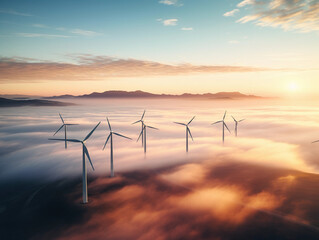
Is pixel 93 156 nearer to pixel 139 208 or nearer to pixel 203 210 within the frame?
pixel 139 208

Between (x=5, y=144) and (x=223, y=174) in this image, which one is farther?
(x=5, y=144)

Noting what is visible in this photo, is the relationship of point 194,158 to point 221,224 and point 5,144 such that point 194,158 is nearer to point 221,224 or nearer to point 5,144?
point 221,224

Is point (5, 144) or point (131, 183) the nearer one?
point (131, 183)

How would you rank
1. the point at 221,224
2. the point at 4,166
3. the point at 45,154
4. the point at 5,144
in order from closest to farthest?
the point at 221,224 → the point at 4,166 → the point at 45,154 → the point at 5,144

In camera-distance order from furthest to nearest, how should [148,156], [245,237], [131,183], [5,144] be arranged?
[5,144]
[148,156]
[131,183]
[245,237]

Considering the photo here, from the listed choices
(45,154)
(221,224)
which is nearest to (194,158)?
(221,224)

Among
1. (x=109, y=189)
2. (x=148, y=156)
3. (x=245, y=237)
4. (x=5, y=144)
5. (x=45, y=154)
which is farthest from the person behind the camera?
(x=5, y=144)

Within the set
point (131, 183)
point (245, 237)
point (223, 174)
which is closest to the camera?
point (245, 237)

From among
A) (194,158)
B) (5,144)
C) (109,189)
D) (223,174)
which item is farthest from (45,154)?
(223,174)
